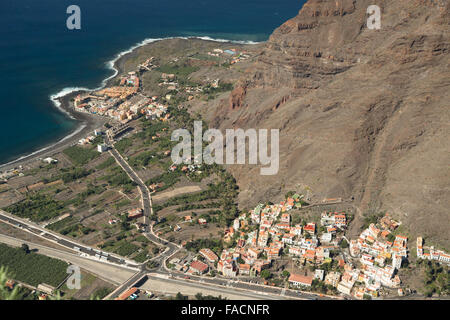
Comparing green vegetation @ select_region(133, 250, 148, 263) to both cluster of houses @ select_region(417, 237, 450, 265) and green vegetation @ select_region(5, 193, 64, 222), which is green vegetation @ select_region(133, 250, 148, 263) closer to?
green vegetation @ select_region(5, 193, 64, 222)

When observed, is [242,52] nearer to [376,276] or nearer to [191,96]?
[191,96]

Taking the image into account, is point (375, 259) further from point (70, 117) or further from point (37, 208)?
point (70, 117)

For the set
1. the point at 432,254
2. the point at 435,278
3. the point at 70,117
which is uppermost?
the point at 70,117

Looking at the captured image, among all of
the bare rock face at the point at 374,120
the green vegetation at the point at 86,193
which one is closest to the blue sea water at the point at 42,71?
the green vegetation at the point at 86,193

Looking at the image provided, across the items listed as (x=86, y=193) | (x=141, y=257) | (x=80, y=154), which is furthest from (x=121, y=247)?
(x=80, y=154)

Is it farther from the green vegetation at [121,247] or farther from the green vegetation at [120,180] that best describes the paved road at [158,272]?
the green vegetation at [120,180]
